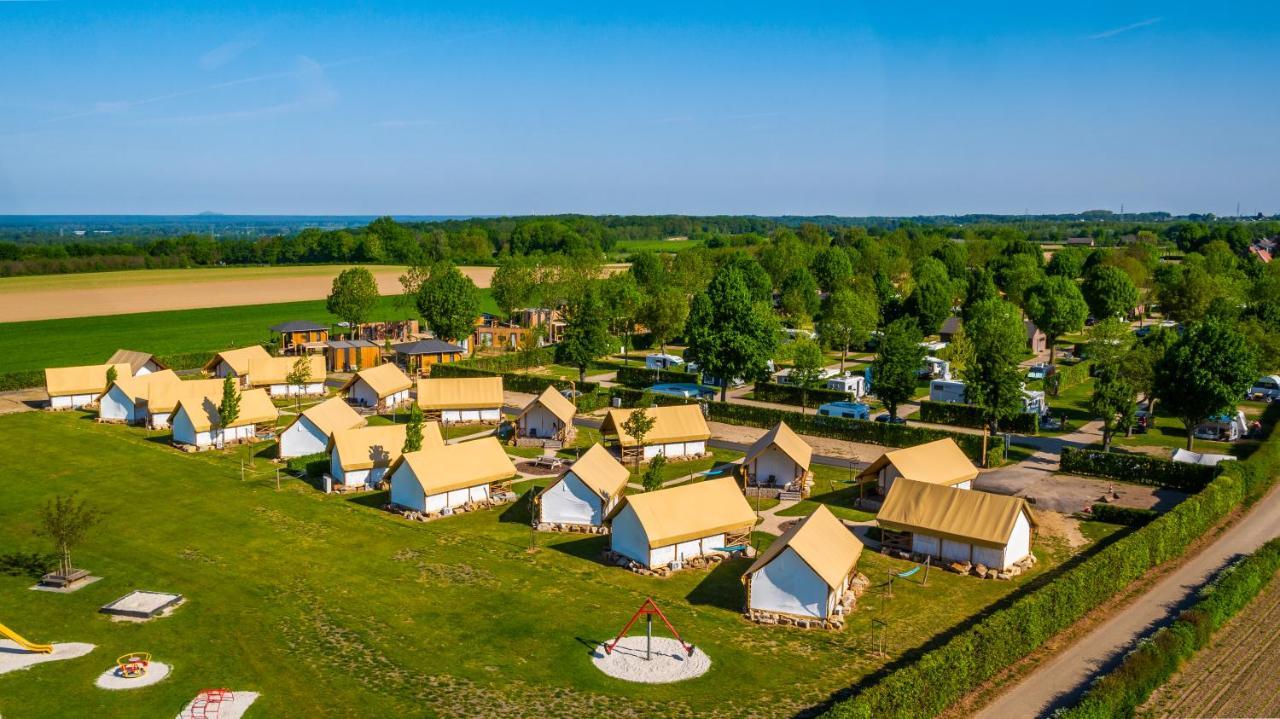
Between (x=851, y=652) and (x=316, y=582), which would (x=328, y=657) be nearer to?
(x=316, y=582)

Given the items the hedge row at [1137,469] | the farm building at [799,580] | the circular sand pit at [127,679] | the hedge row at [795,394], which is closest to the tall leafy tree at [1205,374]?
the hedge row at [1137,469]

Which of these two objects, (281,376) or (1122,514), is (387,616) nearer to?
(1122,514)

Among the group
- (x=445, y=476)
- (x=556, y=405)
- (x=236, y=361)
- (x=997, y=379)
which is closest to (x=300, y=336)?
(x=236, y=361)

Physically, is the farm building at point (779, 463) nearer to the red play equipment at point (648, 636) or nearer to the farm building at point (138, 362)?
the red play equipment at point (648, 636)

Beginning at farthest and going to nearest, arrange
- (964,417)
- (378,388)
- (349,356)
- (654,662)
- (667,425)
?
(349,356)
(378,388)
(964,417)
(667,425)
(654,662)

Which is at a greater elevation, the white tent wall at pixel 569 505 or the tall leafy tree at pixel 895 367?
the tall leafy tree at pixel 895 367

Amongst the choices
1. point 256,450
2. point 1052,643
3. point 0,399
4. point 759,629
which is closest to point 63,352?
point 0,399
